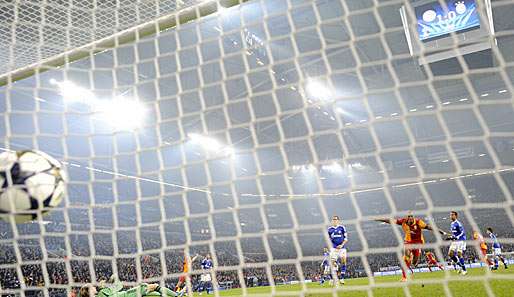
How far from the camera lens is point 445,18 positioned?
4.50 meters

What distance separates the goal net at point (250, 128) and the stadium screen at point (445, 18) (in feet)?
0.06

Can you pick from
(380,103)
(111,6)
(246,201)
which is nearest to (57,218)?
(246,201)

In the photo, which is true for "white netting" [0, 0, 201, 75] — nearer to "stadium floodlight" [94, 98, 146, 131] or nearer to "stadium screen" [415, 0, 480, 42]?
"stadium floodlight" [94, 98, 146, 131]

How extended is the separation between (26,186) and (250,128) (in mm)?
1339

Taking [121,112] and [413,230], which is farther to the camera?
[413,230]

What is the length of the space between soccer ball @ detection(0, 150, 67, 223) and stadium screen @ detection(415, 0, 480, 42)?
12.1 feet

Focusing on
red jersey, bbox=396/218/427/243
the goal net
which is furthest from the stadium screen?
red jersey, bbox=396/218/427/243

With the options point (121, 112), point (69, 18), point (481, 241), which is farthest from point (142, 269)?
point (481, 241)

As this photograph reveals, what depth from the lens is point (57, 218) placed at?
46.6 ft

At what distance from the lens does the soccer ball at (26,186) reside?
2.41 m

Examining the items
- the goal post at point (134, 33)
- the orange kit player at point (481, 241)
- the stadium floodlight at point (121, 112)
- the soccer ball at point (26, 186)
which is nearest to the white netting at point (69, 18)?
the goal post at point (134, 33)

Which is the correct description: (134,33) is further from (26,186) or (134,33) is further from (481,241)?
(481,241)

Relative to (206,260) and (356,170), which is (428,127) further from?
(206,260)

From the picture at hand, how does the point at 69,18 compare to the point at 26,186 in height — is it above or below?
above
